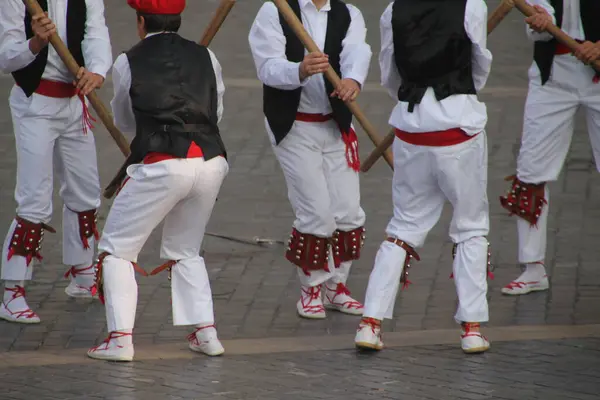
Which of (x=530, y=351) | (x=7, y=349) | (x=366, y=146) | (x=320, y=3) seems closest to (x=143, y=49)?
(x=320, y=3)

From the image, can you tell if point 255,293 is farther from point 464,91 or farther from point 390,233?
point 464,91

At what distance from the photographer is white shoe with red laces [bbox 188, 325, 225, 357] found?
23.7 feet

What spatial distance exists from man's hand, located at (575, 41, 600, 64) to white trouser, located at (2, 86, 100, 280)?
2831mm

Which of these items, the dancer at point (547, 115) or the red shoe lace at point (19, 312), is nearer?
the red shoe lace at point (19, 312)

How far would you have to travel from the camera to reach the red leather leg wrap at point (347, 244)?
8094mm

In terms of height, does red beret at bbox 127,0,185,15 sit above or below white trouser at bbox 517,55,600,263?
above

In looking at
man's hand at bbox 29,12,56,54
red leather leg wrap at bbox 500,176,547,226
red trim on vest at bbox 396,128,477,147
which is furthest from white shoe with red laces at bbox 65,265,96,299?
red leather leg wrap at bbox 500,176,547,226

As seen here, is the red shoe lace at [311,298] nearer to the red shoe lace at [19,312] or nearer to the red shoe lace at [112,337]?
the red shoe lace at [112,337]

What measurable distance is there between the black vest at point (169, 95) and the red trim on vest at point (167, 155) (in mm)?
19

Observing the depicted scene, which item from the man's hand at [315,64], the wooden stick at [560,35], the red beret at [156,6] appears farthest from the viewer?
the wooden stick at [560,35]

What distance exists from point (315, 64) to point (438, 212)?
100cm

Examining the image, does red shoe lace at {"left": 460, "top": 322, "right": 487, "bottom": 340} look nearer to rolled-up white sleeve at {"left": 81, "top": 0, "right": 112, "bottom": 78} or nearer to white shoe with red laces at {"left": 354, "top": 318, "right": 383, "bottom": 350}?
white shoe with red laces at {"left": 354, "top": 318, "right": 383, "bottom": 350}

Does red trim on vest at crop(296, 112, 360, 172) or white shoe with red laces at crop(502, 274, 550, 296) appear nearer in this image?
red trim on vest at crop(296, 112, 360, 172)

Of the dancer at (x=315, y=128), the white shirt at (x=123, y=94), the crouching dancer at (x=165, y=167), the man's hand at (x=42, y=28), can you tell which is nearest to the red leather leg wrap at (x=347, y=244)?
the dancer at (x=315, y=128)
